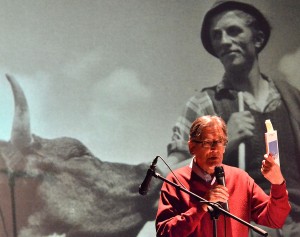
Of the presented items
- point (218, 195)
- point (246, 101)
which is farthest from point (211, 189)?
→ point (246, 101)

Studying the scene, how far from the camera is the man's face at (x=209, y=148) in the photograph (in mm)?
2088

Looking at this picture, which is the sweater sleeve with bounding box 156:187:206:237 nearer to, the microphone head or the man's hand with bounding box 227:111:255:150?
the microphone head

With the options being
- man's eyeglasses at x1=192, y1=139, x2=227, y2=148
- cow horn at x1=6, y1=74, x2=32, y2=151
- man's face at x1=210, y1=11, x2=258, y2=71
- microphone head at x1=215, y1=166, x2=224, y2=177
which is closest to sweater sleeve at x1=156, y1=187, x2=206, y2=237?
microphone head at x1=215, y1=166, x2=224, y2=177

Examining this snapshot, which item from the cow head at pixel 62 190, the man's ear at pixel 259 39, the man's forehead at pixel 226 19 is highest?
the man's forehead at pixel 226 19

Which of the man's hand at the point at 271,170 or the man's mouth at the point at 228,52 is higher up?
the man's mouth at the point at 228,52

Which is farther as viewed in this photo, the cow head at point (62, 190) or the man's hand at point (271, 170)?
the cow head at point (62, 190)

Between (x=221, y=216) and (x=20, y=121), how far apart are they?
73.0 inches

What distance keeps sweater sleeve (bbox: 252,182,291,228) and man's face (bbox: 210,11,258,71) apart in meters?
1.85

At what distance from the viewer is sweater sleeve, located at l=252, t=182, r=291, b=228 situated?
2.07m

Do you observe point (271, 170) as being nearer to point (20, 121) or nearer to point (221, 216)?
Answer: point (221, 216)

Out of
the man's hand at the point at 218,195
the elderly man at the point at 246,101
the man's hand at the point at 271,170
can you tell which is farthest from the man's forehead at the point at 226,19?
the man's hand at the point at 218,195

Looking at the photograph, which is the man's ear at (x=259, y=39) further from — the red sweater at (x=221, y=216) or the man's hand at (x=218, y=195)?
the man's hand at (x=218, y=195)

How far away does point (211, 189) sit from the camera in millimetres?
1961

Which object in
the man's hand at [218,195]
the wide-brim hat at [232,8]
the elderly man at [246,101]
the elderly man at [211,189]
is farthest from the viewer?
the wide-brim hat at [232,8]
